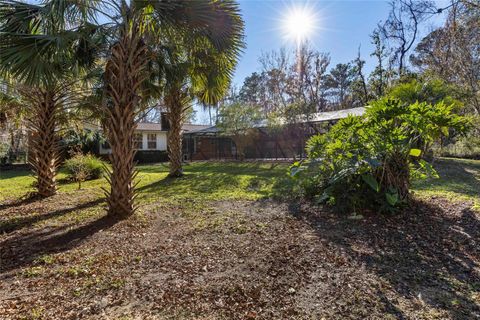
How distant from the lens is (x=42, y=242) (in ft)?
12.6

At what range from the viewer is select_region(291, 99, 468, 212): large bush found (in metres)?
4.04

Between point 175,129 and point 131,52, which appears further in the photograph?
point 175,129

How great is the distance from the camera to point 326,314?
2123 mm

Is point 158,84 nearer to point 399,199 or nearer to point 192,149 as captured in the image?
point 399,199

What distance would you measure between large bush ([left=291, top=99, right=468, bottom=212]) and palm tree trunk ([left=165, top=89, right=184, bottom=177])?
7116 mm

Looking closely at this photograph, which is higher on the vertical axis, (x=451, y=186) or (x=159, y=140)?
(x=159, y=140)

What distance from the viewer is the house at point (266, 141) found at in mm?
16094

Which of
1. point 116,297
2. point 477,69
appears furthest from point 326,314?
point 477,69

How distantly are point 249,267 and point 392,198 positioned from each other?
2623 mm

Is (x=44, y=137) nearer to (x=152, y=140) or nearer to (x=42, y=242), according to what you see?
(x=42, y=242)

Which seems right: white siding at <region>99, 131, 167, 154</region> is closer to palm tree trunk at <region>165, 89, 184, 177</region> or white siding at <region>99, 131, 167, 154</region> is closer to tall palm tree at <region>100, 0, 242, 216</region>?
palm tree trunk at <region>165, 89, 184, 177</region>

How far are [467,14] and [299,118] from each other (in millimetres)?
8157

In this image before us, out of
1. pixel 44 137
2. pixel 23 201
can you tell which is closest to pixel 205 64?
pixel 44 137

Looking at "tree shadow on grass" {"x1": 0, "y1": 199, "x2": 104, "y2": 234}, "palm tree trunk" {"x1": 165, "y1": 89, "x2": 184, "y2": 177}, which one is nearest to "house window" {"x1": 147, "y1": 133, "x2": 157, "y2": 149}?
"palm tree trunk" {"x1": 165, "y1": 89, "x2": 184, "y2": 177}
